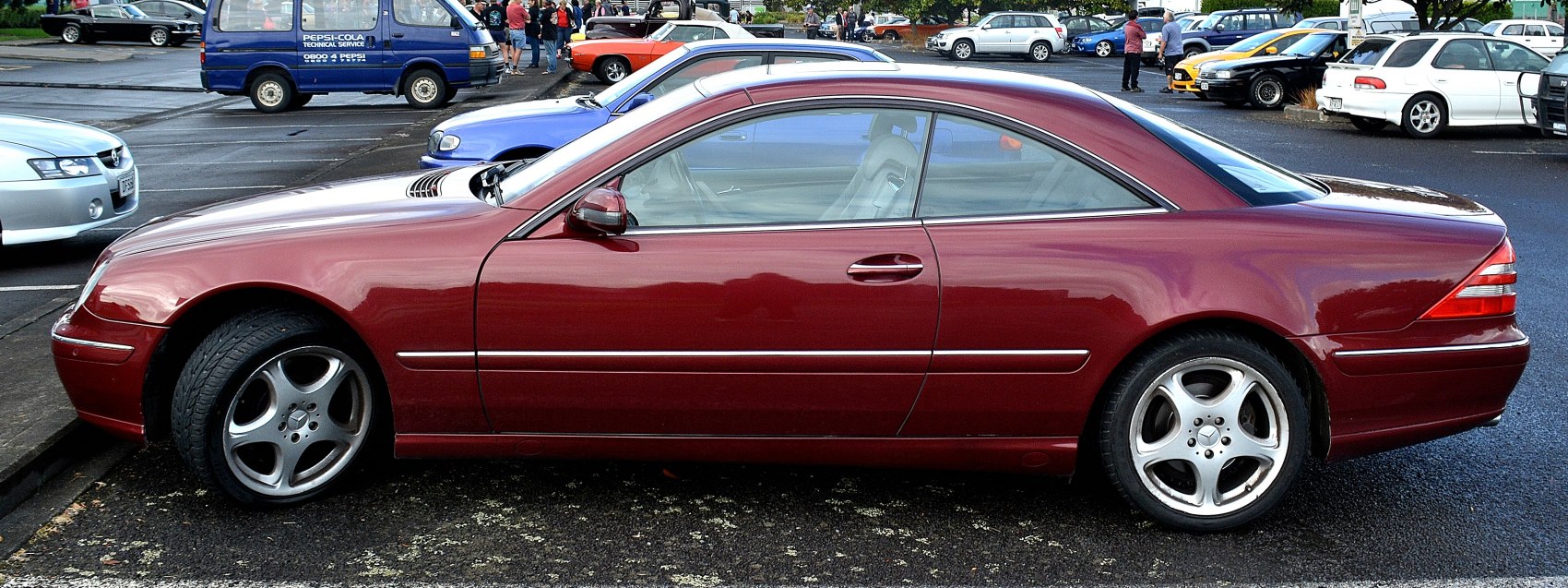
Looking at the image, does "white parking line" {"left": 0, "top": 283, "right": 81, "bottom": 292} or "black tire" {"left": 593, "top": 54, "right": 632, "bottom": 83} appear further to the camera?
"black tire" {"left": 593, "top": 54, "right": 632, "bottom": 83}

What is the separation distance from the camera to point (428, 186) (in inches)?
180

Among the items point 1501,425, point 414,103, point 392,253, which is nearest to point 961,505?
point 392,253

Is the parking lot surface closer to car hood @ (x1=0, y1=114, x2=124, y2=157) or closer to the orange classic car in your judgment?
car hood @ (x1=0, y1=114, x2=124, y2=157)

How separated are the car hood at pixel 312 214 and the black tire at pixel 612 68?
22.6m

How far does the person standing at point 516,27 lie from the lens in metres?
27.4

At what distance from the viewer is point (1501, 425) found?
5.03 meters

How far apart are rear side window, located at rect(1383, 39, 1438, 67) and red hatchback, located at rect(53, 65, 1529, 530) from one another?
15.0m

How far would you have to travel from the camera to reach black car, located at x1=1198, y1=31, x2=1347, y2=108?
22484mm

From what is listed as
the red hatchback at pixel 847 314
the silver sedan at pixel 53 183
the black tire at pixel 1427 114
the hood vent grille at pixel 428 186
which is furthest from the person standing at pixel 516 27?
the red hatchback at pixel 847 314

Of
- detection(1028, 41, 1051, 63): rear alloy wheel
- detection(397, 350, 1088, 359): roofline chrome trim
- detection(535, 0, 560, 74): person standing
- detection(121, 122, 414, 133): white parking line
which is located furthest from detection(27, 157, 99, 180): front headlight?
detection(1028, 41, 1051, 63): rear alloy wheel

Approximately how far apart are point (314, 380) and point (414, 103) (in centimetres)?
1749

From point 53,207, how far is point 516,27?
2061cm

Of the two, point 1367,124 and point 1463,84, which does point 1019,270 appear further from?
point 1367,124

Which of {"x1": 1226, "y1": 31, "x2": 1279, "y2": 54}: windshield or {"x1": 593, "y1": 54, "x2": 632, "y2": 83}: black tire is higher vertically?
{"x1": 1226, "y1": 31, "x2": 1279, "y2": 54}: windshield
